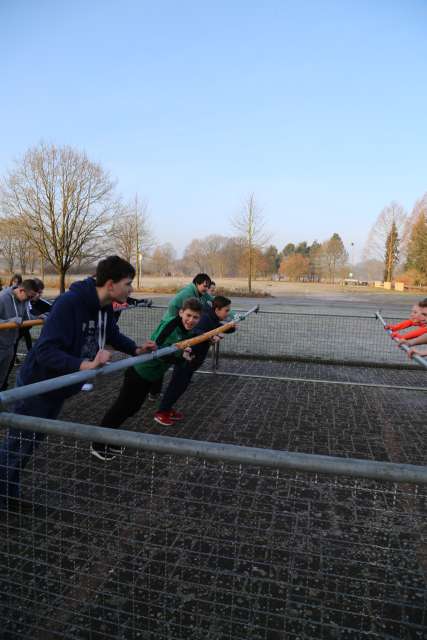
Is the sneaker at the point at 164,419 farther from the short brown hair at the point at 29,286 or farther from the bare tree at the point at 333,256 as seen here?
the bare tree at the point at 333,256

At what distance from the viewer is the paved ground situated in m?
2.56

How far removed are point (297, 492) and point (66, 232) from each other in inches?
1188

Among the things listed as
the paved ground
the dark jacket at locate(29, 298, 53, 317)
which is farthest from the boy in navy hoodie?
the dark jacket at locate(29, 298, 53, 317)

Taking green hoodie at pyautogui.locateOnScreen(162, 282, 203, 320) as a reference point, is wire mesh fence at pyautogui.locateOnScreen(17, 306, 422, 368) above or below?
below

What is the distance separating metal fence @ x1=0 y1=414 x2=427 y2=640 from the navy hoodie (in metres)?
0.56

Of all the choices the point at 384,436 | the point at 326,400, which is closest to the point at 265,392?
the point at 326,400

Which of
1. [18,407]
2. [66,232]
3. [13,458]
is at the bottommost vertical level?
[13,458]

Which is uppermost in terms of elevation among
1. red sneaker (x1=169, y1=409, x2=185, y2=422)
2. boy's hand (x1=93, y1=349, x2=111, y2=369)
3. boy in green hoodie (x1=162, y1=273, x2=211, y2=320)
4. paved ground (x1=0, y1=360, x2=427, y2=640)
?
boy in green hoodie (x1=162, y1=273, x2=211, y2=320)

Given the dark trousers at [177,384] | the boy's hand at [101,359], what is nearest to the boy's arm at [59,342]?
the boy's hand at [101,359]

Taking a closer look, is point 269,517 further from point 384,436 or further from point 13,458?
point 384,436

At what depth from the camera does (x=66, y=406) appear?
6621 mm

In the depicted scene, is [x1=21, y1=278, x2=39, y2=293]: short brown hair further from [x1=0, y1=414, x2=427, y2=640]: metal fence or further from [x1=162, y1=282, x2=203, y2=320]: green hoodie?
[x1=0, y1=414, x2=427, y2=640]: metal fence

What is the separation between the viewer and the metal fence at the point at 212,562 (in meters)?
2.09

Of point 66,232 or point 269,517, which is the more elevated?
point 66,232
